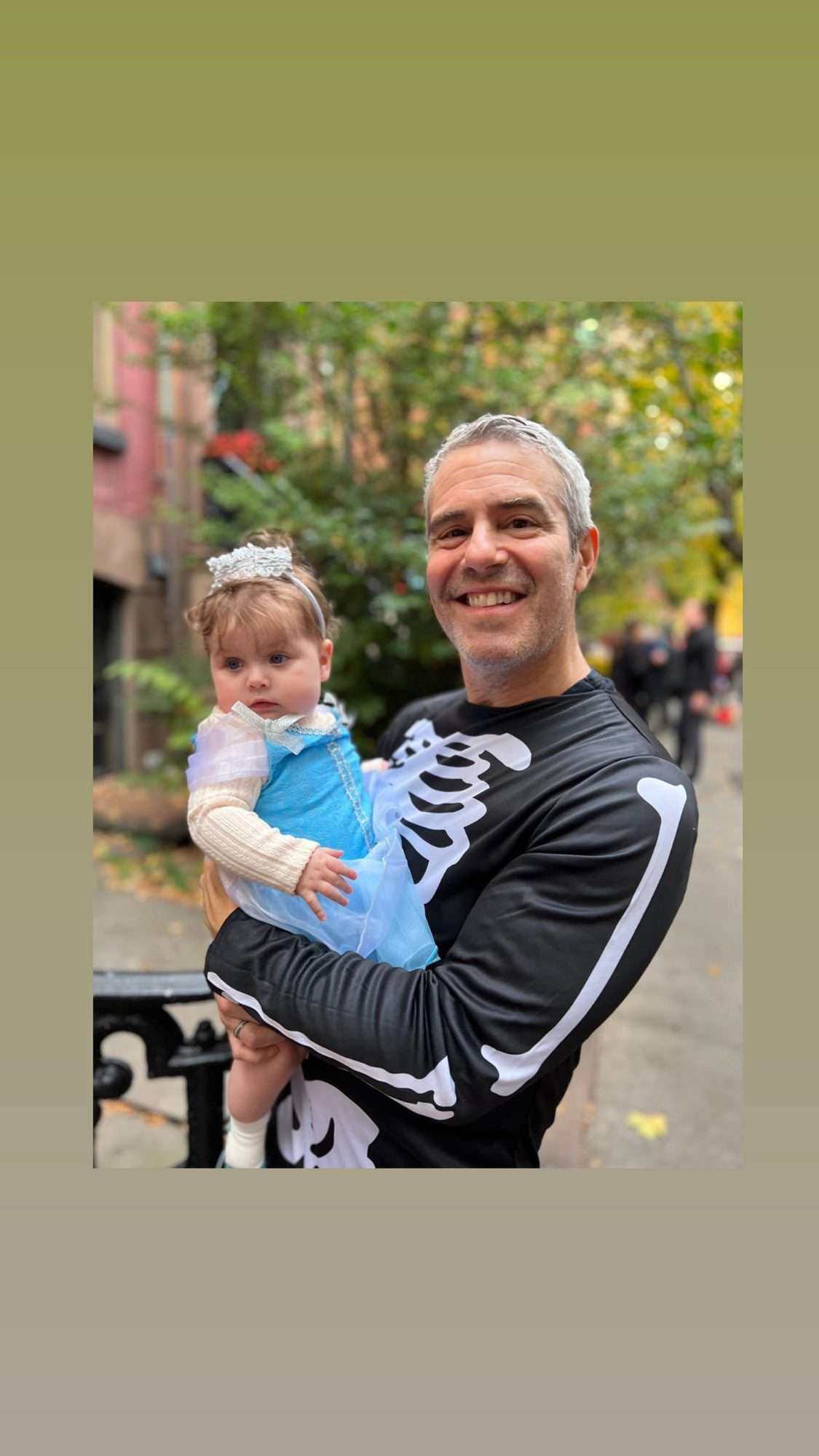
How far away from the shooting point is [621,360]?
6805 millimetres

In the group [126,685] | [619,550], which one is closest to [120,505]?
[126,685]

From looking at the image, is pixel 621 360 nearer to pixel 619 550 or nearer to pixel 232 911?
pixel 619 550

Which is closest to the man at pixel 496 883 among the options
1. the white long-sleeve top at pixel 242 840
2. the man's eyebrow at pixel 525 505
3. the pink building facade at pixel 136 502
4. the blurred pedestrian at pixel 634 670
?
the man's eyebrow at pixel 525 505

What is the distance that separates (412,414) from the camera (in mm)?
6578

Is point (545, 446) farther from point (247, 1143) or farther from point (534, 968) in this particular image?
point (247, 1143)

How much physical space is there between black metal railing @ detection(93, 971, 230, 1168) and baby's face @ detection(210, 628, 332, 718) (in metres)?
0.86

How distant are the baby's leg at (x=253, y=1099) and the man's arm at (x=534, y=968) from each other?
0.30 m

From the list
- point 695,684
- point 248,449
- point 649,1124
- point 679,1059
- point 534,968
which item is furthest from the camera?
point 695,684

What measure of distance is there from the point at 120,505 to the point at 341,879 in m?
7.57

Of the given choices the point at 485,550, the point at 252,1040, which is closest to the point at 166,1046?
the point at 252,1040

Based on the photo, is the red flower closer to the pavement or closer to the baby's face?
the pavement

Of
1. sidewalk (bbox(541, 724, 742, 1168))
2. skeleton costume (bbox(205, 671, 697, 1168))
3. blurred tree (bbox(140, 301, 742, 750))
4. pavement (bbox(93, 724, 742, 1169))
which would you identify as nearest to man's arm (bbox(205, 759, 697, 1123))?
skeleton costume (bbox(205, 671, 697, 1168))

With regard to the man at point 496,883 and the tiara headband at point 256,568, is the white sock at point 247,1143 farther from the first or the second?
the tiara headband at point 256,568

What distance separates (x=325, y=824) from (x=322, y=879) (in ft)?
0.53
